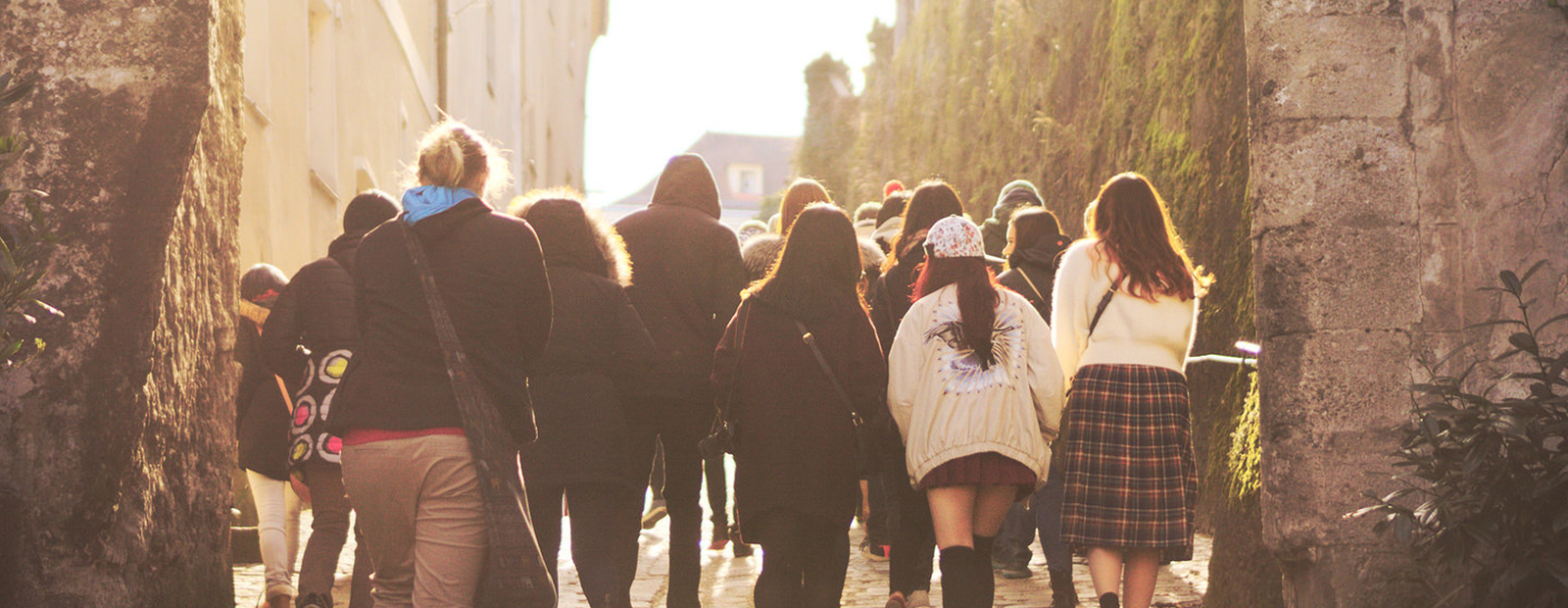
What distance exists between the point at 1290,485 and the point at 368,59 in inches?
430

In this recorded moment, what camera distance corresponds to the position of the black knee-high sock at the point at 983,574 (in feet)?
17.7

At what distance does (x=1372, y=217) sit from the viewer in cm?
489

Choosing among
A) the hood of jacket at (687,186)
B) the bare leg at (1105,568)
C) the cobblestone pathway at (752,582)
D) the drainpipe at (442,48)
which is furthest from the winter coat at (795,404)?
the drainpipe at (442,48)

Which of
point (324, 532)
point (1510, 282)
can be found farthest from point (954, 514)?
point (324, 532)

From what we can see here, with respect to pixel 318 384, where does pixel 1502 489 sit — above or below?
below

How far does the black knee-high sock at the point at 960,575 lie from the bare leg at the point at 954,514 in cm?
3

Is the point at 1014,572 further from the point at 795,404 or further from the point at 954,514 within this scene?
the point at 795,404

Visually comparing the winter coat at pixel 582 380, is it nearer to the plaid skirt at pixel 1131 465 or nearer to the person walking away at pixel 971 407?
the person walking away at pixel 971 407

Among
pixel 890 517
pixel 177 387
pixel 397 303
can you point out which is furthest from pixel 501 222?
pixel 890 517

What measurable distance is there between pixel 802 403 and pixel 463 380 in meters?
1.61

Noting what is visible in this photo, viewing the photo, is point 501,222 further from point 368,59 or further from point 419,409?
point 368,59

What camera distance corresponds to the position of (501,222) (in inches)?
167

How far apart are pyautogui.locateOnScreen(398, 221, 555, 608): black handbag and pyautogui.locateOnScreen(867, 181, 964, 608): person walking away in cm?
177

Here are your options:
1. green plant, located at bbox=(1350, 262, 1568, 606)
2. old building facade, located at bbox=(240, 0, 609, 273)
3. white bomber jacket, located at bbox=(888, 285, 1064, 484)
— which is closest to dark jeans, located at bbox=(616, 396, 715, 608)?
white bomber jacket, located at bbox=(888, 285, 1064, 484)
